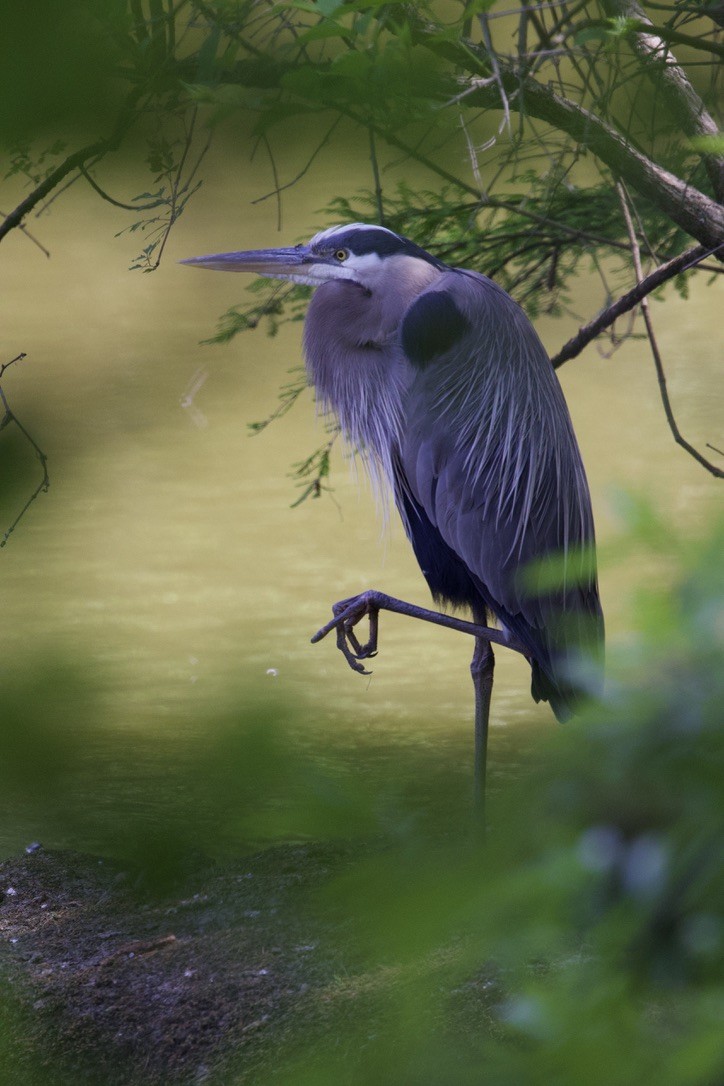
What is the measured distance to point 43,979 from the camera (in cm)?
182

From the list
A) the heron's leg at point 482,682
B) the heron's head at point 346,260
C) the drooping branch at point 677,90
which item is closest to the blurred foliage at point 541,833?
the drooping branch at point 677,90

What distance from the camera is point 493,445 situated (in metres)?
2.03

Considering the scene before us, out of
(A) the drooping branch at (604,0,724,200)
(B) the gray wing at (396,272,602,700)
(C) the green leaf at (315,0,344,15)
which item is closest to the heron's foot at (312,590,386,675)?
(B) the gray wing at (396,272,602,700)

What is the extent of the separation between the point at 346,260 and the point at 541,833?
183 cm

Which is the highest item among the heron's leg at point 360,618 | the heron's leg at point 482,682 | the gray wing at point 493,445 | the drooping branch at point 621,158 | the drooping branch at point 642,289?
the drooping branch at point 621,158

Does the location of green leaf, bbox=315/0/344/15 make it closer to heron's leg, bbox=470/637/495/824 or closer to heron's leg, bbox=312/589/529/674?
heron's leg, bbox=312/589/529/674

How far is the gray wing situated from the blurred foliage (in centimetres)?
162

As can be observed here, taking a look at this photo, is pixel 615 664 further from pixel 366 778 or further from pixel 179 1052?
pixel 179 1052

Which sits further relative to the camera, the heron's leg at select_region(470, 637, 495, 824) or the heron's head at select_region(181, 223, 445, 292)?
the heron's leg at select_region(470, 637, 495, 824)

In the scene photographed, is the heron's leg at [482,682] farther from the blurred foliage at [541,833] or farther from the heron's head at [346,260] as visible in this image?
the blurred foliage at [541,833]

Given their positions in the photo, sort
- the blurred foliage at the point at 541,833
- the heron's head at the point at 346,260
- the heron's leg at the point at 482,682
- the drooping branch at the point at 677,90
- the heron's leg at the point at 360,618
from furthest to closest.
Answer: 1. the heron's leg at the point at 482,682
2. the heron's head at the point at 346,260
3. the heron's leg at the point at 360,618
4. the drooping branch at the point at 677,90
5. the blurred foliage at the point at 541,833

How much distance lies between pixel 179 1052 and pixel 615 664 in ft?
A: 4.90

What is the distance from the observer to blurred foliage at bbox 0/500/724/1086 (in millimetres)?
275

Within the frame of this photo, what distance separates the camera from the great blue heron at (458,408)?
6.48 ft
